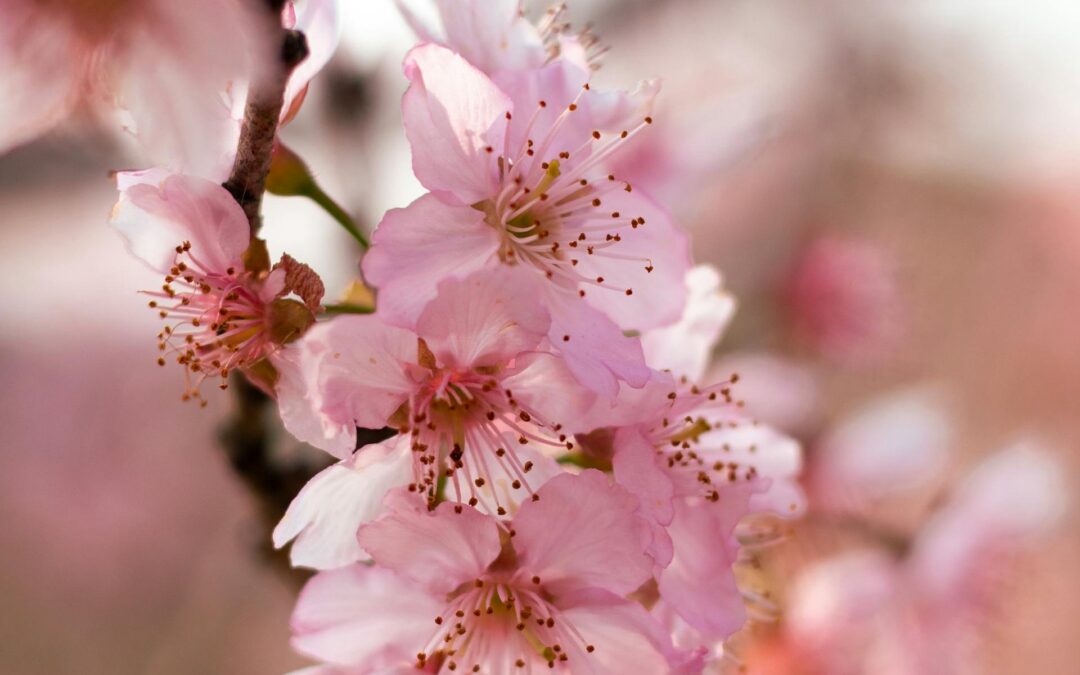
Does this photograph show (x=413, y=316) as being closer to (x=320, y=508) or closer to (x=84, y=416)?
(x=320, y=508)

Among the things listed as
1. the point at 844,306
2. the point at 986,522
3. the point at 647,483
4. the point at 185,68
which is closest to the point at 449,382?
the point at 647,483

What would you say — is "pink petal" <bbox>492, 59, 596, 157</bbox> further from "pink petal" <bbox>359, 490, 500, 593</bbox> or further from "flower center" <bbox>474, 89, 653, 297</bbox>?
"pink petal" <bbox>359, 490, 500, 593</bbox>

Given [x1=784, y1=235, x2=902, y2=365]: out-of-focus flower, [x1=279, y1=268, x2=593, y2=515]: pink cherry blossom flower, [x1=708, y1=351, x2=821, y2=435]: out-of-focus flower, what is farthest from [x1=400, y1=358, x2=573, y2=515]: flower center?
[x1=784, y1=235, x2=902, y2=365]: out-of-focus flower

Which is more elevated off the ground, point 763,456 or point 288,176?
point 288,176

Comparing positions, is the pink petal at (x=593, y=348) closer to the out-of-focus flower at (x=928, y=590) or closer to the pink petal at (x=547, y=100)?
the pink petal at (x=547, y=100)

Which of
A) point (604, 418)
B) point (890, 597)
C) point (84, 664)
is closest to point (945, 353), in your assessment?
point (890, 597)

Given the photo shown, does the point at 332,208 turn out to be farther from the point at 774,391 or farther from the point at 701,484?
the point at 774,391
